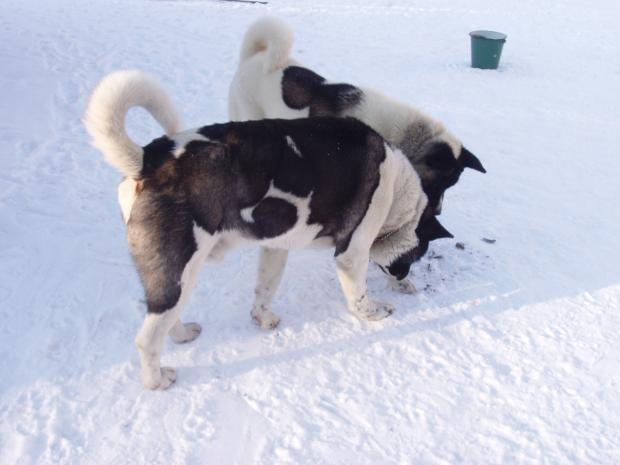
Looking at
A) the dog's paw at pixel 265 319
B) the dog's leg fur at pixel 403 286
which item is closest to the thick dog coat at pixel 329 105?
the dog's leg fur at pixel 403 286

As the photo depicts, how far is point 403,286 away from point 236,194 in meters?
1.72

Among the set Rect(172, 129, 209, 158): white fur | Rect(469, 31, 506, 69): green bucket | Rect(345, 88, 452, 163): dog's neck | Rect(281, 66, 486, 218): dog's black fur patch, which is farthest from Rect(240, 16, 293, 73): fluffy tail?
Rect(469, 31, 506, 69): green bucket

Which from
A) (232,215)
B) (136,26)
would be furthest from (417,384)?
(136,26)

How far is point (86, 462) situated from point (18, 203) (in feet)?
8.75

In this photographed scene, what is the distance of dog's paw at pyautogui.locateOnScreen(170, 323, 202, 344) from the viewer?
10.6 ft

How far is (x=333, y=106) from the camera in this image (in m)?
3.82

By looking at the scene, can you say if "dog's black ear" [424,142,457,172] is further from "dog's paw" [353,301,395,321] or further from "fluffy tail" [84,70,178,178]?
"fluffy tail" [84,70,178,178]

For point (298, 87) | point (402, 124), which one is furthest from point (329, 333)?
point (298, 87)

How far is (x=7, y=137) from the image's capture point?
542cm

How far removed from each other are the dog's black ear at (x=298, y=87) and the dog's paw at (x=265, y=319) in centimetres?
157

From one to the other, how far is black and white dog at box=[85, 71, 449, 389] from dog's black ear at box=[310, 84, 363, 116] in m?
0.77

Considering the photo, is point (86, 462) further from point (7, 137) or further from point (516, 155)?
point (516, 155)

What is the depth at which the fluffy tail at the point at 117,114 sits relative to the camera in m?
2.35

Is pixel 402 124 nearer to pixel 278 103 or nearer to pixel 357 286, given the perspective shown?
pixel 278 103
